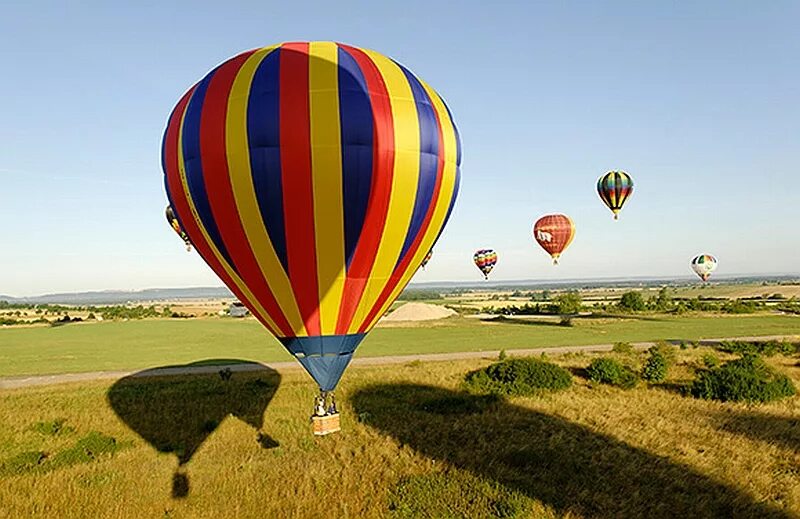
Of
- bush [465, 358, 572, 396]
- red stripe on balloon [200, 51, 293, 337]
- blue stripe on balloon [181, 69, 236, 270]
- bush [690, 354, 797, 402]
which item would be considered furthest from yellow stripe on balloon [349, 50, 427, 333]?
bush [690, 354, 797, 402]

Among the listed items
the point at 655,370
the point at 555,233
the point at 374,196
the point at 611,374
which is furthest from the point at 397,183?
the point at 555,233

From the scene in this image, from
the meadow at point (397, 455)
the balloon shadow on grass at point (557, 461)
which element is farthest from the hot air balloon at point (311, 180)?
the balloon shadow on grass at point (557, 461)

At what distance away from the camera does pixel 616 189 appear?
5066 centimetres

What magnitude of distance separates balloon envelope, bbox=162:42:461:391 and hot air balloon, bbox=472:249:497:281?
5969 cm

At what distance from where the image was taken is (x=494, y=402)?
25.9m

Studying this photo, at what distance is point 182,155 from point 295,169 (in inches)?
116

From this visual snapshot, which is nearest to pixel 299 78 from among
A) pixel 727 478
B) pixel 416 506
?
pixel 416 506

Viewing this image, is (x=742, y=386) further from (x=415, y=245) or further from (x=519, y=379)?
(x=415, y=245)

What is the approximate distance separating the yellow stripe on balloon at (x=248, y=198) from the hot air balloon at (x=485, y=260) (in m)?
60.9

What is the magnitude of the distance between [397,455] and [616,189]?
3899 centimetres

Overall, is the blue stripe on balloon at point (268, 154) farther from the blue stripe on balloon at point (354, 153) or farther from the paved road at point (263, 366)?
the paved road at point (263, 366)

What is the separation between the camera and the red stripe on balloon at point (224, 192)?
43.0ft

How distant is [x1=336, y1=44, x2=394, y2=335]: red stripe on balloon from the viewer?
13.1 m

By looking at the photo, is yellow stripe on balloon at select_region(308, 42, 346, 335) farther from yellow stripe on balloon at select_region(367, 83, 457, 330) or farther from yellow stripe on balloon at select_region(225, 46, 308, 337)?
yellow stripe on balloon at select_region(367, 83, 457, 330)
